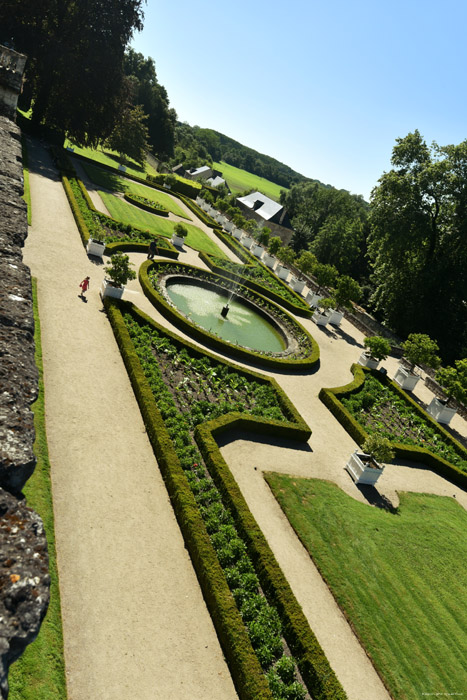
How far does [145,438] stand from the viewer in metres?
14.5

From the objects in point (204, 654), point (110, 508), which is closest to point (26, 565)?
point (204, 654)

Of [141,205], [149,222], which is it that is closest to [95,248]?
[149,222]

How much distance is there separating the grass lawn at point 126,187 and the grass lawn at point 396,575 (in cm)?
4262

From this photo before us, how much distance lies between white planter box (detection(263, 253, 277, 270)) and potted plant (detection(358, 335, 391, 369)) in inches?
858

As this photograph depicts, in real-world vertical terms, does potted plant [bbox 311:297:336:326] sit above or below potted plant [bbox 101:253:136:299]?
above

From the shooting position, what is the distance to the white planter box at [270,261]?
1921 inches

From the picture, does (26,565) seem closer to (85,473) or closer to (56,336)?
(85,473)

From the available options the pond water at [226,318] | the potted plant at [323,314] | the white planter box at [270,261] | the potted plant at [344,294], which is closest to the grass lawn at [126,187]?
the white planter box at [270,261]

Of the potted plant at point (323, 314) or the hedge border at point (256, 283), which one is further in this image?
the hedge border at point (256, 283)

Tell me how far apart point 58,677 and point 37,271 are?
19.0m

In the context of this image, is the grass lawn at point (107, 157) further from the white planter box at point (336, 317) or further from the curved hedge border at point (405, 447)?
the curved hedge border at point (405, 447)

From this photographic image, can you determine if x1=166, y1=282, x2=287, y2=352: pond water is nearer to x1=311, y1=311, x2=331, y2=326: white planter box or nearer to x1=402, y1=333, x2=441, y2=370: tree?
x1=311, y1=311, x2=331, y2=326: white planter box

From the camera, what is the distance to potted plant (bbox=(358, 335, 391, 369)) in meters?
29.2

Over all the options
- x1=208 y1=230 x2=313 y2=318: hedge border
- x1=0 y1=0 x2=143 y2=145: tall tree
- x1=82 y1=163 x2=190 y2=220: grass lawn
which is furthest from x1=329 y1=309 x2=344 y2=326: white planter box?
x1=0 y1=0 x2=143 y2=145: tall tree
